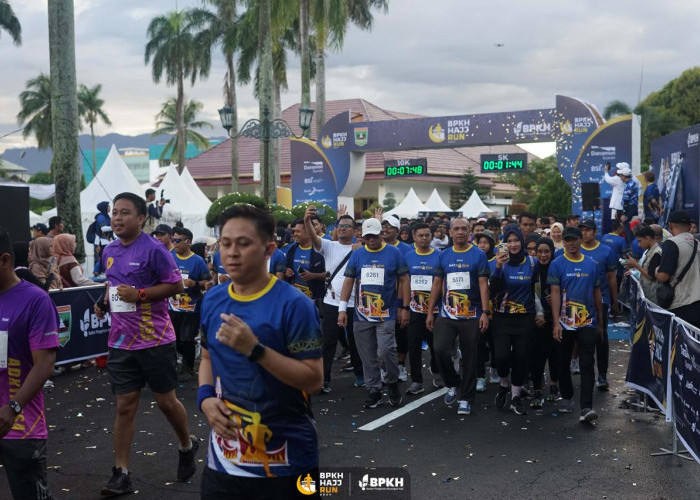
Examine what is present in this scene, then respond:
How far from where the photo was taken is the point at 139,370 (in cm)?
579

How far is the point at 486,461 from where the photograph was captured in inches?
254

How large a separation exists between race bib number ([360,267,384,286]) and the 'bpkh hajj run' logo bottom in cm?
272

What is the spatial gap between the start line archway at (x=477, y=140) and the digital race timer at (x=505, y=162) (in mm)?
2332

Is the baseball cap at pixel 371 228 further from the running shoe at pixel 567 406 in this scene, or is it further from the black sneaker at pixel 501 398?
the running shoe at pixel 567 406

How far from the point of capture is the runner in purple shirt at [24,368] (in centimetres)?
389

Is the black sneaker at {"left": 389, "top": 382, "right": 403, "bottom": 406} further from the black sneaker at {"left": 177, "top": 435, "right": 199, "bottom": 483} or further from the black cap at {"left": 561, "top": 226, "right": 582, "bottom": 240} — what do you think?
the black sneaker at {"left": 177, "top": 435, "right": 199, "bottom": 483}

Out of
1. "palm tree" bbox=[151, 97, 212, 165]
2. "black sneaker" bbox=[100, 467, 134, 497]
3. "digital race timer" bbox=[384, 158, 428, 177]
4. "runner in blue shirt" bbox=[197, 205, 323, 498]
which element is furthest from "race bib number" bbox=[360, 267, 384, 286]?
"palm tree" bbox=[151, 97, 212, 165]

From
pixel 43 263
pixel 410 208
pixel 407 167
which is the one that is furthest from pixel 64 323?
pixel 410 208

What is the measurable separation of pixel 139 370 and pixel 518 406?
4.28 metres

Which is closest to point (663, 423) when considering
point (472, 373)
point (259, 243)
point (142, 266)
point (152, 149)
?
point (472, 373)

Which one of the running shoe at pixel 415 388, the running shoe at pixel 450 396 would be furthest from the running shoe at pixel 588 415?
the running shoe at pixel 415 388

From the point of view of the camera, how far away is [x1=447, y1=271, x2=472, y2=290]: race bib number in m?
8.33

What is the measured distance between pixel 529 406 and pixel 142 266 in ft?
15.8

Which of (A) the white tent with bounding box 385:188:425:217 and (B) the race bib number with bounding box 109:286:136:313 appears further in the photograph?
(A) the white tent with bounding box 385:188:425:217
